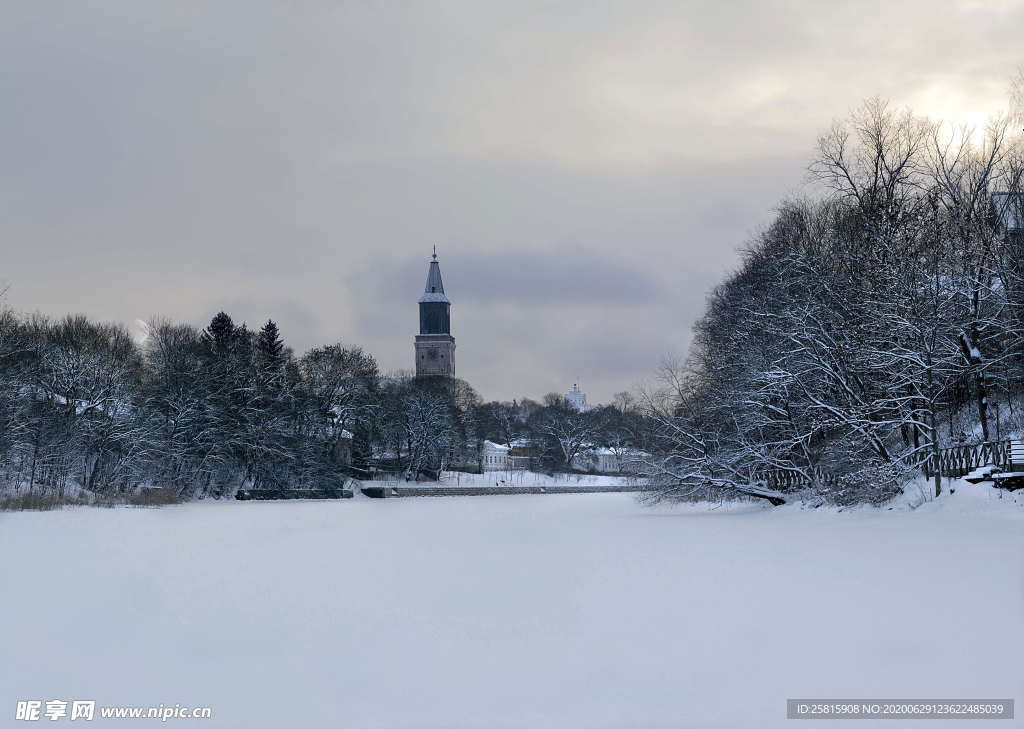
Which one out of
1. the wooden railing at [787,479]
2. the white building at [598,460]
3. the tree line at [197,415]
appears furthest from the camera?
the white building at [598,460]

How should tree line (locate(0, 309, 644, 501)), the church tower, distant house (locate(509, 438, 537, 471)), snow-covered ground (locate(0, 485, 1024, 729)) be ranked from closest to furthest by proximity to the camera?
1. snow-covered ground (locate(0, 485, 1024, 729))
2. tree line (locate(0, 309, 644, 501))
3. distant house (locate(509, 438, 537, 471))
4. the church tower

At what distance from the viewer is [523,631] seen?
32.6ft

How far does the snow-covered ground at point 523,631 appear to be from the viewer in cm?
735

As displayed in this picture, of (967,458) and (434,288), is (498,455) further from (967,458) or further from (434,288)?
(967,458)

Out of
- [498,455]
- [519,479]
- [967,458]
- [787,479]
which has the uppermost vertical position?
[498,455]

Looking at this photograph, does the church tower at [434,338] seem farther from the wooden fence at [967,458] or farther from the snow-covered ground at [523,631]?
the snow-covered ground at [523,631]

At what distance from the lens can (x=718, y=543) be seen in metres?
20.1

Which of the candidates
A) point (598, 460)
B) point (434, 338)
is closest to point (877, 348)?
point (598, 460)

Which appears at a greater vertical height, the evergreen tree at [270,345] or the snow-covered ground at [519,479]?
the evergreen tree at [270,345]

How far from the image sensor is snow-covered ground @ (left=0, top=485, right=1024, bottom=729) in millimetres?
7348

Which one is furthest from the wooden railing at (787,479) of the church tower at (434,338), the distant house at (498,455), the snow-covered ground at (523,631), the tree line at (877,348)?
the church tower at (434,338)

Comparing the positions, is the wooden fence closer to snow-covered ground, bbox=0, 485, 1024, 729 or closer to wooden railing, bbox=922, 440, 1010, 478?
wooden railing, bbox=922, 440, 1010, 478

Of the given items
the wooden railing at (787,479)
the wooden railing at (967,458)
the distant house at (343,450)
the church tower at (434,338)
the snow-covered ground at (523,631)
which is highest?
the church tower at (434,338)

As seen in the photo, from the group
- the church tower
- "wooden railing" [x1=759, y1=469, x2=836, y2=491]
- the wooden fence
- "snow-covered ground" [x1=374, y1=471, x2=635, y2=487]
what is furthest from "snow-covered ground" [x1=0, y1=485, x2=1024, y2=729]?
the church tower
